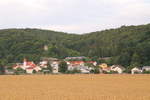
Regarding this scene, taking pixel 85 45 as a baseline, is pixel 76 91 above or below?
below

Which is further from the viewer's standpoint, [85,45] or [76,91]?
[85,45]

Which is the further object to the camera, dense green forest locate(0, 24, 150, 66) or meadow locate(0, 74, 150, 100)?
dense green forest locate(0, 24, 150, 66)

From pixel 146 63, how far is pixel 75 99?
2484 inches

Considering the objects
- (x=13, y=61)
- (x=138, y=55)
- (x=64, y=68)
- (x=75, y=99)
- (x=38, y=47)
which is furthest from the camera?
(x=38, y=47)

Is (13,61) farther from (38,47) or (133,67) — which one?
(133,67)

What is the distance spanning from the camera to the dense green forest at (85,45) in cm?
9362

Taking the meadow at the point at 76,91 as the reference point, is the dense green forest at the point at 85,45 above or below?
above

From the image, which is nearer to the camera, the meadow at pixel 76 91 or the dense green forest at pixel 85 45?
the meadow at pixel 76 91

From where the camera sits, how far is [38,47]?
114438mm

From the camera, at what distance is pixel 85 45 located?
12606cm

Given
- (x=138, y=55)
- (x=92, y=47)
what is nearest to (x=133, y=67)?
(x=138, y=55)

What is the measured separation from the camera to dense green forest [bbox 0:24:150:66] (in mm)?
93625

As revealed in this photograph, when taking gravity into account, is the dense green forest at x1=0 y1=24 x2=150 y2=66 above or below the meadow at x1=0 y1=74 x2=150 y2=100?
above

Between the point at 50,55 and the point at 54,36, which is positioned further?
the point at 54,36
